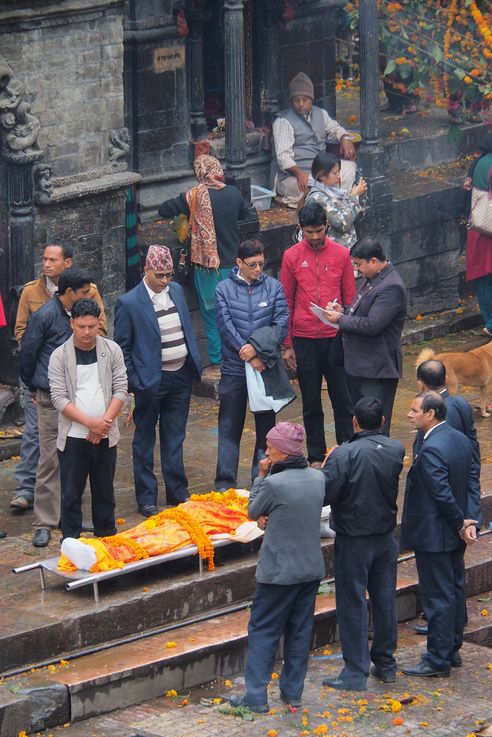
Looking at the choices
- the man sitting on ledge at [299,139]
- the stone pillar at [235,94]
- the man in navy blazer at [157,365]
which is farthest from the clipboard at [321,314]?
the man sitting on ledge at [299,139]

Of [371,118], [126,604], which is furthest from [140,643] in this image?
[371,118]

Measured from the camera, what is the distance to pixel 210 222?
14.5m

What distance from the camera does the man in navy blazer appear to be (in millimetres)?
11492

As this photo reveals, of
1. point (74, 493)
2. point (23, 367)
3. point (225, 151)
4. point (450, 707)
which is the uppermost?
point (225, 151)

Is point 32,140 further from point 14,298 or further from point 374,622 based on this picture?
point 374,622

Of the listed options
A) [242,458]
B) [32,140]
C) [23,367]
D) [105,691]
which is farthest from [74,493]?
[32,140]

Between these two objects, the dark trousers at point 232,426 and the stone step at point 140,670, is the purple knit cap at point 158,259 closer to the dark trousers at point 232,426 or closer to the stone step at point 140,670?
the dark trousers at point 232,426

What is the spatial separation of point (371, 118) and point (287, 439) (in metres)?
8.05

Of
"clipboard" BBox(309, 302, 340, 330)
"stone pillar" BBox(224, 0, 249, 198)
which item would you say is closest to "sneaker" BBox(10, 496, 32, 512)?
"clipboard" BBox(309, 302, 340, 330)

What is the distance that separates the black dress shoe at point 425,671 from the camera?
1016 cm

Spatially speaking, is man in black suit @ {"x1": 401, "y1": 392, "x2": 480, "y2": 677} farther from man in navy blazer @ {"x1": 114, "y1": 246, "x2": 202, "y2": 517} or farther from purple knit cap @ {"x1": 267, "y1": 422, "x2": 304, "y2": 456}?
man in navy blazer @ {"x1": 114, "y1": 246, "x2": 202, "y2": 517}

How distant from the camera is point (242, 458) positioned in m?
13.3

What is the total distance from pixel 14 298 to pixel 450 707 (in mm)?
5373

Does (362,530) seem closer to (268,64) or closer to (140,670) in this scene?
(140,670)
